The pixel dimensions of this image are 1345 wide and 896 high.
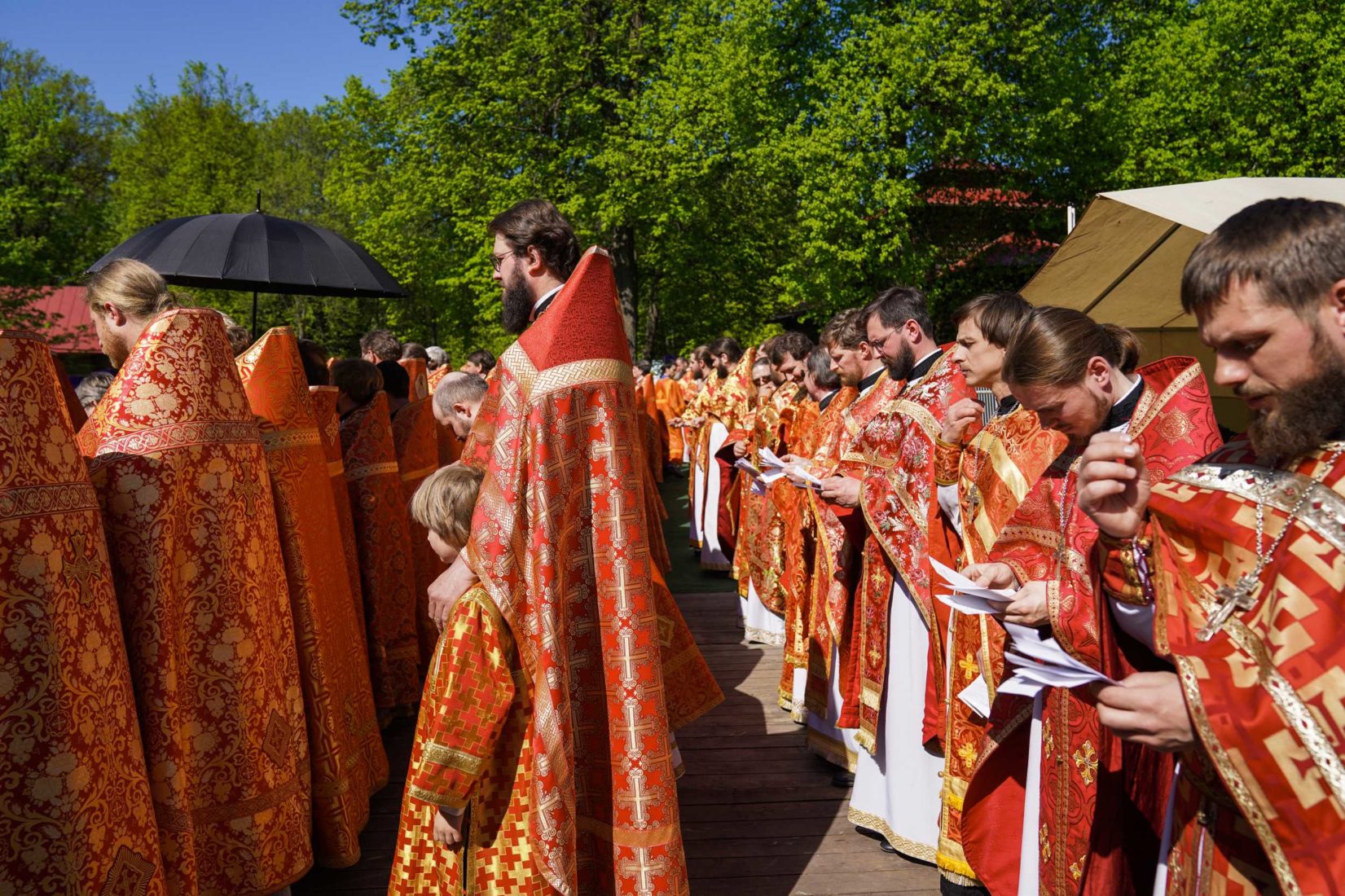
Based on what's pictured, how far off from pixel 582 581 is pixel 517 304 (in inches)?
35.7

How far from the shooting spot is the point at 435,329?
113 feet

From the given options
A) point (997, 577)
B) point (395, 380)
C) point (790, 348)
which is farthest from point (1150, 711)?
point (790, 348)

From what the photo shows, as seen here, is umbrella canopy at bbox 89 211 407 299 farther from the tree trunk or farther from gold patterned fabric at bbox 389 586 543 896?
the tree trunk

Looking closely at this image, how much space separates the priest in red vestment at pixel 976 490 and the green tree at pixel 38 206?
76.2 ft

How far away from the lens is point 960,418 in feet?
13.2

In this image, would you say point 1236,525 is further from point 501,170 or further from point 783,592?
point 501,170

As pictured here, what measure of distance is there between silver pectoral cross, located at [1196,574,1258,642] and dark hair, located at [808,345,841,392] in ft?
16.5

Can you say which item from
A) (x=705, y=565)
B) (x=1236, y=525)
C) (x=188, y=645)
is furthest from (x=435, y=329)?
(x=1236, y=525)

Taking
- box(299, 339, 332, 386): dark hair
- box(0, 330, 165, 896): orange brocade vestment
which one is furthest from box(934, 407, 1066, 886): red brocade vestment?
box(299, 339, 332, 386): dark hair

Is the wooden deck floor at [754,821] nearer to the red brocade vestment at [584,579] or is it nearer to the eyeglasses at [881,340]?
the red brocade vestment at [584,579]

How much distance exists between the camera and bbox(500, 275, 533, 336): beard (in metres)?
3.24

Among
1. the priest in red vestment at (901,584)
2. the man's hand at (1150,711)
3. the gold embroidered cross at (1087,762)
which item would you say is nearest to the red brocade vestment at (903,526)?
the priest in red vestment at (901,584)

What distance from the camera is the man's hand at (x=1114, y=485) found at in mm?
1794

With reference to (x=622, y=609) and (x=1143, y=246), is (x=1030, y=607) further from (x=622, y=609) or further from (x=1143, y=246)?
(x=1143, y=246)
